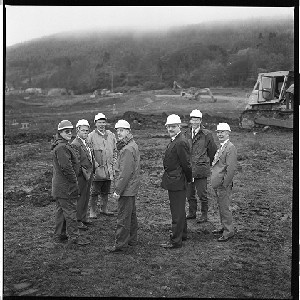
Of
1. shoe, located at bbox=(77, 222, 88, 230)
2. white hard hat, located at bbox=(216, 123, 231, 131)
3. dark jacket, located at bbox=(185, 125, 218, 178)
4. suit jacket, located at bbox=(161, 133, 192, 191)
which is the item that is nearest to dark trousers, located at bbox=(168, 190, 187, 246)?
suit jacket, located at bbox=(161, 133, 192, 191)

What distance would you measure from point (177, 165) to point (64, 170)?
4.25 feet

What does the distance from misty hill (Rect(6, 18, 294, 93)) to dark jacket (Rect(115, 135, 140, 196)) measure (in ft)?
3.40

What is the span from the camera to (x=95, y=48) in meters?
6.16

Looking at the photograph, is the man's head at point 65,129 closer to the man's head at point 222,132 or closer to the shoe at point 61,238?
the shoe at point 61,238

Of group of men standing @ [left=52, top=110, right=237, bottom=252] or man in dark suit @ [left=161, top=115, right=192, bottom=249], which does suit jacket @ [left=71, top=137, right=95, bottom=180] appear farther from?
man in dark suit @ [left=161, top=115, right=192, bottom=249]

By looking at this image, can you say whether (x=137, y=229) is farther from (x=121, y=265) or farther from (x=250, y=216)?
(x=250, y=216)

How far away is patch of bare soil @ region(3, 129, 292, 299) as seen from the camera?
220 inches

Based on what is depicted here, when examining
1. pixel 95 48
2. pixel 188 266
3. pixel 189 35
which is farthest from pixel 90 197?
pixel 189 35

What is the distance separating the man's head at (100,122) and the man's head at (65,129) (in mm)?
471

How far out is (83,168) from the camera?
19.3ft

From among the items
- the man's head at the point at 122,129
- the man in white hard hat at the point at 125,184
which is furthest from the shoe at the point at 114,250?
the man's head at the point at 122,129

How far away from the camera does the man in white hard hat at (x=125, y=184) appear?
5.53m

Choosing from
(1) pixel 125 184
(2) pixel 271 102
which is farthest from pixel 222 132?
(1) pixel 125 184

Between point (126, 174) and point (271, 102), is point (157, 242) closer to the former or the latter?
point (126, 174)
